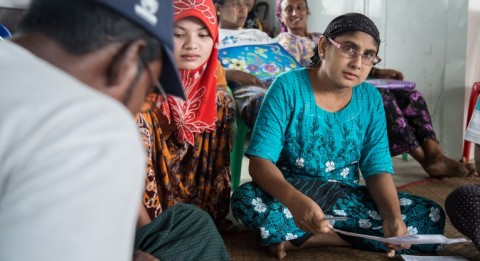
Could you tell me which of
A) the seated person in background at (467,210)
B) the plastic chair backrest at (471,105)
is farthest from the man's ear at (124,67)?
the plastic chair backrest at (471,105)

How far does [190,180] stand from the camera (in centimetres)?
185

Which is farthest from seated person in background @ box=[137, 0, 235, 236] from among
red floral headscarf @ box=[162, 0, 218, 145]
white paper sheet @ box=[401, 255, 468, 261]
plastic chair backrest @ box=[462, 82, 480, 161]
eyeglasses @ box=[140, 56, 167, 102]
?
plastic chair backrest @ box=[462, 82, 480, 161]

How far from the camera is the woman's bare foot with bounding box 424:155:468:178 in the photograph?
8.16 ft

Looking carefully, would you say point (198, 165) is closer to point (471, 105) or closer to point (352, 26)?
point (352, 26)

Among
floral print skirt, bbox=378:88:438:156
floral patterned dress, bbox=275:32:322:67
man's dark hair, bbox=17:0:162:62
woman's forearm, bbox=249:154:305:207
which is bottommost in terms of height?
floral print skirt, bbox=378:88:438:156

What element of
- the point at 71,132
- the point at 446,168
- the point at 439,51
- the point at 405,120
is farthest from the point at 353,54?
the point at 439,51

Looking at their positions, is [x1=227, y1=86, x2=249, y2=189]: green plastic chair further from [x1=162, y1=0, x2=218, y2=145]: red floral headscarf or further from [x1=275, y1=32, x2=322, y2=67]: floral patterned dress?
[x1=275, y1=32, x2=322, y2=67]: floral patterned dress

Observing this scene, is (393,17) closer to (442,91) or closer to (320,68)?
(442,91)

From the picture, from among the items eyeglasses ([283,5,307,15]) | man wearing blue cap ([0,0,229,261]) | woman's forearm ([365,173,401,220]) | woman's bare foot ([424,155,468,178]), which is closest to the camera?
man wearing blue cap ([0,0,229,261])

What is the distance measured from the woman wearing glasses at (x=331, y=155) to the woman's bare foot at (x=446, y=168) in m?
0.89

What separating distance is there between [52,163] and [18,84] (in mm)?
89

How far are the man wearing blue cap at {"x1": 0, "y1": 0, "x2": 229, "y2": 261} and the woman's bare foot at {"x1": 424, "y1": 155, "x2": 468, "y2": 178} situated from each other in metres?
2.24

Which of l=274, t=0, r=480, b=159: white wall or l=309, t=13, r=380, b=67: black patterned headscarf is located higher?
l=309, t=13, r=380, b=67: black patterned headscarf

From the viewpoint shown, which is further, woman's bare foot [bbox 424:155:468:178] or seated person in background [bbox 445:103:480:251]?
woman's bare foot [bbox 424:155:468:178]
